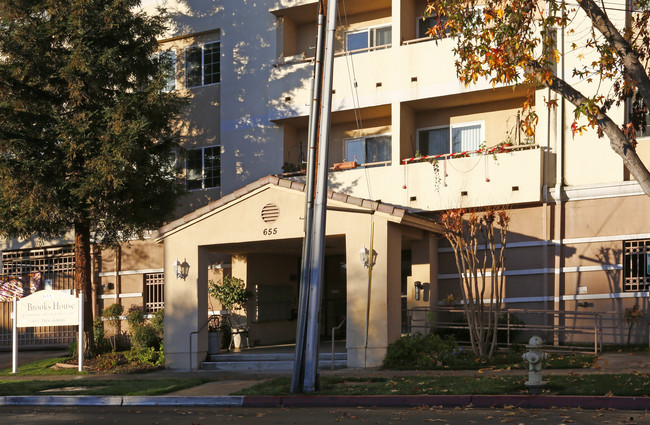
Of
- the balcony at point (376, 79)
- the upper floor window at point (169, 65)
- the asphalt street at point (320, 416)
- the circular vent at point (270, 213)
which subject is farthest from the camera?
the upper floor window at point (169, 65)

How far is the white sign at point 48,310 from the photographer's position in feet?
73.2

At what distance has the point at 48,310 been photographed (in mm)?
22500

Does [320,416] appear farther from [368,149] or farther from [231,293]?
[368,149]

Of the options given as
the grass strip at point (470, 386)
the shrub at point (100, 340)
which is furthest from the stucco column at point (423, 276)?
the shrub at point (100, 340)

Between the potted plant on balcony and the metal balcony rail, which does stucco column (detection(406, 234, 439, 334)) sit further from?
the potted plant on balcony

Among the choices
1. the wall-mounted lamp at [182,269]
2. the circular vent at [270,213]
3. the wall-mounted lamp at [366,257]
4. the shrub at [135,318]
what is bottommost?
the shrub at [135,318]

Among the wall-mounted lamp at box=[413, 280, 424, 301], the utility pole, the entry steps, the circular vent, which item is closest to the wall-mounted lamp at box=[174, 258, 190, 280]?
the entry steps

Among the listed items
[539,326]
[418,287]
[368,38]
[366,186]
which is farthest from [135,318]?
[539,326]

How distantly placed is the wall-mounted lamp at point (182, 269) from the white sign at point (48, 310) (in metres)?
3.01

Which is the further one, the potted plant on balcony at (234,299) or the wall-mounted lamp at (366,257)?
the potted plant on balcony at (234,299)

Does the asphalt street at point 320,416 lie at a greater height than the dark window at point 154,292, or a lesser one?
lesser

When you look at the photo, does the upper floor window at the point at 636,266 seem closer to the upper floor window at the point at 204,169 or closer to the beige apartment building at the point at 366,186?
the beige apartment building at the point at 366,186

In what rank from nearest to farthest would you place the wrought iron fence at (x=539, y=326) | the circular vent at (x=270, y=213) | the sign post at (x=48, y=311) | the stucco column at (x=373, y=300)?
1. the stucco column at (x=373, y=300)
2. the wrought iron fence at (x=539, y=326)
3. the circular vent at (x=270, y=213)
4. the sign post at (x=48, y=311)

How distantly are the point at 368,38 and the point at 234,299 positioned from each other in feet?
29.6
